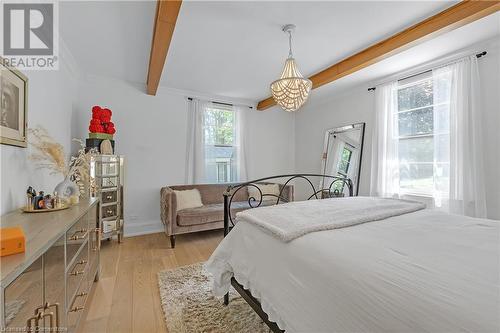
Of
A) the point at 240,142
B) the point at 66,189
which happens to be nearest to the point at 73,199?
the point at 66,189

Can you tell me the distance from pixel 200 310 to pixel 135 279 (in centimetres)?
92

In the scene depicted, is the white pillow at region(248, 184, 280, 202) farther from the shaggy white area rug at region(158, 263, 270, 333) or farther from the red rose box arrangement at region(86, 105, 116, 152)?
the red rose box arrangement at region(86, 105, 116, 152)

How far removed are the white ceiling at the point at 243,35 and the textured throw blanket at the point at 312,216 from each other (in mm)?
1723

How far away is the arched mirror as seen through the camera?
371 cm

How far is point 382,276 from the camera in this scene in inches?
29.5

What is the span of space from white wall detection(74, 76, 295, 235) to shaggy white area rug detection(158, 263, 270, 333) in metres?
1.84

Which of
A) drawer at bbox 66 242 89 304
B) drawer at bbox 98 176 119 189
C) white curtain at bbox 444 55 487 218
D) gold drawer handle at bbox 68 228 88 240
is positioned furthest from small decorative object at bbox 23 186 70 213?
white curtain at bbox 444 55 487 218

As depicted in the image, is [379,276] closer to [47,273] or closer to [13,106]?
[47,273]

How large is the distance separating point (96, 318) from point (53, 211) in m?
0.87

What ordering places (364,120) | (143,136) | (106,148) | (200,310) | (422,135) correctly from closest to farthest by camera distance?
(200,310)
(422,135)
(106,148)
(364,120)
(143,136)

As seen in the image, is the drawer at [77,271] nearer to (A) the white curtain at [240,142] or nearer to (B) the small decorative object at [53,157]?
(B) the small decorative object at [53,157]

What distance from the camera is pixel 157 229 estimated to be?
3807mm

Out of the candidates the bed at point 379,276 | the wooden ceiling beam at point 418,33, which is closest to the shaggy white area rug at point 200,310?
the bed at point 379,276

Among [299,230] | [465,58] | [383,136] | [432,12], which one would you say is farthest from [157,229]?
[465,58]
